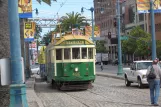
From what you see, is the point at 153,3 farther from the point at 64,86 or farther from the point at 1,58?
the point at 1,58

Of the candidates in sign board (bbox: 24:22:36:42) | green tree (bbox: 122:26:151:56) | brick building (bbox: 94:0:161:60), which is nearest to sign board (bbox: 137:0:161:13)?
sign board (bbox: 24:22:36:42)

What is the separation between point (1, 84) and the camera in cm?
775

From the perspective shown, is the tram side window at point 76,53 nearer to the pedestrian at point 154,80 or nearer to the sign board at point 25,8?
the sign board at point 25,8

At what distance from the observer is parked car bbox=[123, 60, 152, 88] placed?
22.1m

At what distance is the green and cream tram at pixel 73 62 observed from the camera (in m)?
21.8

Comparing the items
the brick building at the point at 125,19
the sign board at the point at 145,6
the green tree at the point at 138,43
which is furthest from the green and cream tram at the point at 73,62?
the green tree at the point at 138,43

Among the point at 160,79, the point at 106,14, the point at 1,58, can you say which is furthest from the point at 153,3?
the point at 106,14

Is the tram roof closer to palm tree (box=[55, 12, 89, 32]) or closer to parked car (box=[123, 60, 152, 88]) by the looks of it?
parked car (box=[123, 60, 152, 88])

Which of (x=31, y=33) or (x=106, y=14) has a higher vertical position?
(x=106, y=14)

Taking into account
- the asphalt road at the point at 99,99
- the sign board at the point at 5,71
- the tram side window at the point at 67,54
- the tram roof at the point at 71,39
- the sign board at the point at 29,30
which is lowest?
the asphalt road at the point at 99,99

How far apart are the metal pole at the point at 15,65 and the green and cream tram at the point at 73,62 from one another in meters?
13.6

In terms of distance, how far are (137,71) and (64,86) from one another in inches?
179

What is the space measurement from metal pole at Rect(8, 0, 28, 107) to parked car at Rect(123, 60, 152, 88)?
14769mm

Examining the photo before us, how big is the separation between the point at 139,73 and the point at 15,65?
15.4m
